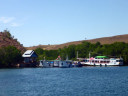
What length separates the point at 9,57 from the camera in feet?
511

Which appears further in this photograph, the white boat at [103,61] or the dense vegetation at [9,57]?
the white boat at [103,61]

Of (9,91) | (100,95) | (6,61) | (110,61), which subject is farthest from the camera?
(110,61)

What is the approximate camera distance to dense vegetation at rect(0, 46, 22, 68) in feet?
509

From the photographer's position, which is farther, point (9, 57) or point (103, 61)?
point (103, 61)

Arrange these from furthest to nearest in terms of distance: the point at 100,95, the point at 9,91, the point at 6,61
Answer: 1. the point at 6,61
2. the point at 9,91
3. the point at 100,95

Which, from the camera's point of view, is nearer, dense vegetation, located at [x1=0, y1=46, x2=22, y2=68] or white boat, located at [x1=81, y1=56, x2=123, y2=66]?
dense vegetation, located at [x1=0, y1=46, x2=22, y2=68]

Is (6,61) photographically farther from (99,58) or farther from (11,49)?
(99,58)

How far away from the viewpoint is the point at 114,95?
172 feet

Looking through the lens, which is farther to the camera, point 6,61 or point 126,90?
point 6,61

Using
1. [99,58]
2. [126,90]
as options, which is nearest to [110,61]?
[99,58]

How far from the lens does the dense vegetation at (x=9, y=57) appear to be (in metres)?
155

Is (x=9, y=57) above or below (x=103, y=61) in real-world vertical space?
above

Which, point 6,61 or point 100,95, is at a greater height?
point 6,61

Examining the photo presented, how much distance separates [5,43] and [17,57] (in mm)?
29545
